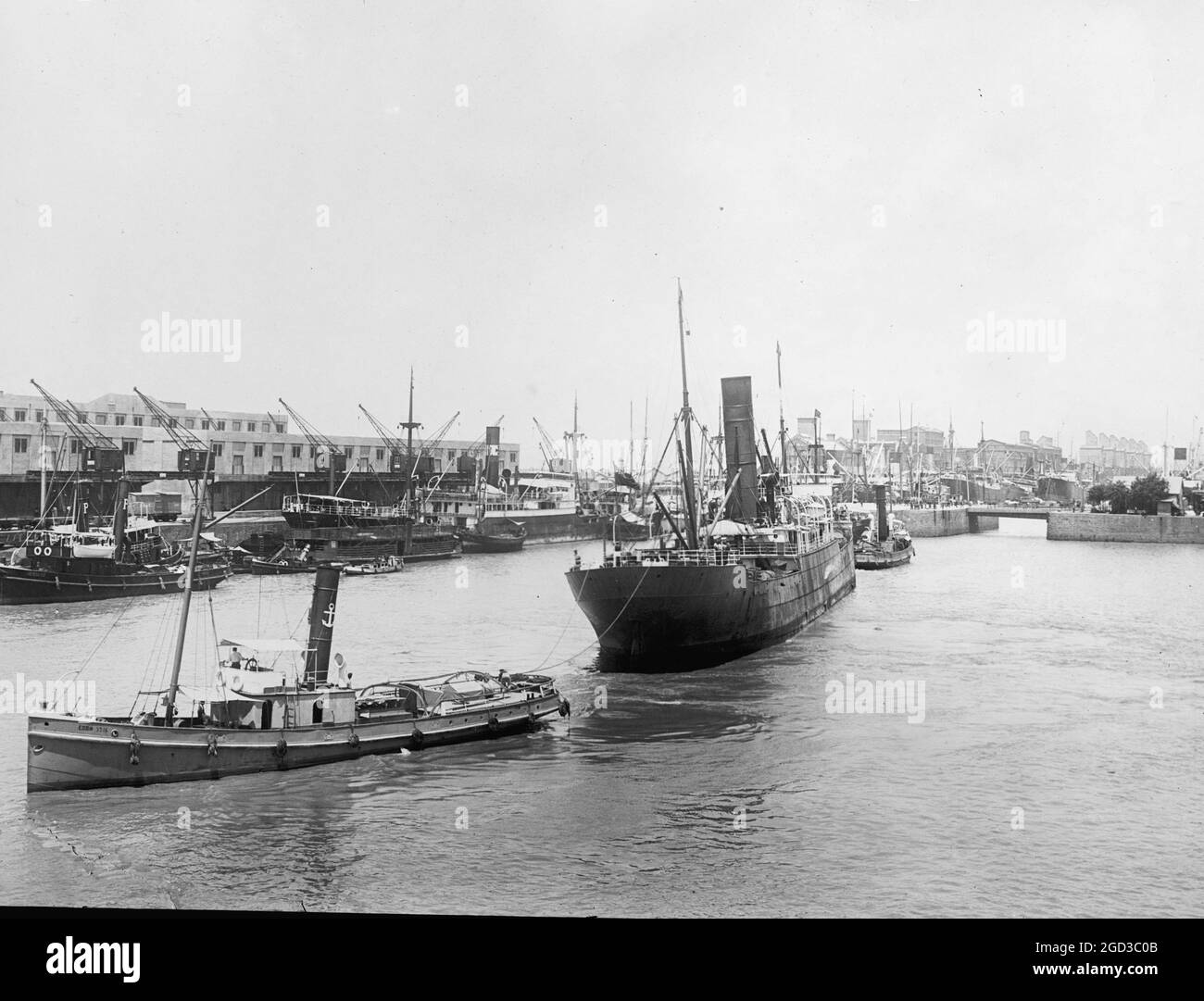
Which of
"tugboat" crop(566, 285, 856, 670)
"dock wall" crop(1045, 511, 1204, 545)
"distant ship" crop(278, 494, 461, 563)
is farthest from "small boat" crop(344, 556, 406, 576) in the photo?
"dock wall" crop(1045, 511, 1204, 545)

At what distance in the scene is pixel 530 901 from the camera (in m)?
12.4

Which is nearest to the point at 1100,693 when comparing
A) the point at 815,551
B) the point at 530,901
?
the point at 815,551

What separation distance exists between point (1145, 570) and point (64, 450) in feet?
182

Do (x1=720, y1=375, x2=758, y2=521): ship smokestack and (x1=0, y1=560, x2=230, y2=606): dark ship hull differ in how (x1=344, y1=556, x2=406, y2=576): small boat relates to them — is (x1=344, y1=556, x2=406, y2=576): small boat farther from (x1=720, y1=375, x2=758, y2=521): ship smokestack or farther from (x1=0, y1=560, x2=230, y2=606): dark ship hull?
(x1=720, y1=375, x2=758, y2=521): ship smokestack

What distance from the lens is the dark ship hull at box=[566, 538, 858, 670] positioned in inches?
1090

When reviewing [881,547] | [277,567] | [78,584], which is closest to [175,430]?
[78,584]

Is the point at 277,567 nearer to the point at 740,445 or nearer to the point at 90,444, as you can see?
the point at 90,444

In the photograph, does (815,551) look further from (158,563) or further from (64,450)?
(64,450)

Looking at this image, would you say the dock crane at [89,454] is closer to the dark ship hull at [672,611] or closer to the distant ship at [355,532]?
the distant ship at [355,532]

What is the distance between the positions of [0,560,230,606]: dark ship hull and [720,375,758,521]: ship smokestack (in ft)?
70.3

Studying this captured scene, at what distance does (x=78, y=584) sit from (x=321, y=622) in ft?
82.5
